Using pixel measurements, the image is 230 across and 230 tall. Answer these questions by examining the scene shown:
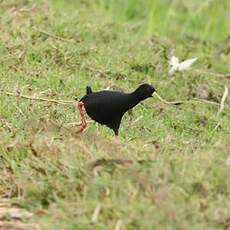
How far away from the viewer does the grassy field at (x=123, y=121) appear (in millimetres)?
3779

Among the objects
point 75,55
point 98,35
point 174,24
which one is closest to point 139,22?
point 174,24

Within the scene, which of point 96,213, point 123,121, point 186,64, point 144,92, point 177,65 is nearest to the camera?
point 96,213

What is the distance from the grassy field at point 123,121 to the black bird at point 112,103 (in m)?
0.12

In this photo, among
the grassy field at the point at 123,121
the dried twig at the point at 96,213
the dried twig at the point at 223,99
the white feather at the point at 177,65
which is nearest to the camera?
the dried twig at the point at 96,213

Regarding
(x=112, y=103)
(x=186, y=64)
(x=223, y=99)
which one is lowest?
(x=186, y=64)

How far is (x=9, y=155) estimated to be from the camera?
4.65 meters

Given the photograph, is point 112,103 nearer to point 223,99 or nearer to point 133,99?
point 133,99

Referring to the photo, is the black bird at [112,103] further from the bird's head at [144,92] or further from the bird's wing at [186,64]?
the bird's wing at [186,64]

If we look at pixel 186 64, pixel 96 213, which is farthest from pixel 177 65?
pixel 96 213

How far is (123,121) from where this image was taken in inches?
239

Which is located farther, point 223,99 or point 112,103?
point 223,99

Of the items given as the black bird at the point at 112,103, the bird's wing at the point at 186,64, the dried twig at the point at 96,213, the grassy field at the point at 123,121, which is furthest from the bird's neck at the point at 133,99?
the bird's wing at the point at 186,64

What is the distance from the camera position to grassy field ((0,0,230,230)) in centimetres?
378

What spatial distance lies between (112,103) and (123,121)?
3.51ft
